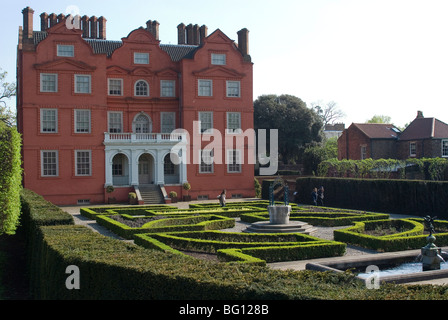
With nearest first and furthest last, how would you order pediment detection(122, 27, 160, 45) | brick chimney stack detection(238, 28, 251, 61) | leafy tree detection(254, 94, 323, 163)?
1. pediment detection(122, 27, 160, 45)
2. brick chimney stack detection(238, 28, 251, 61)
3. leafy tree detection(254, 94, 323, 163)

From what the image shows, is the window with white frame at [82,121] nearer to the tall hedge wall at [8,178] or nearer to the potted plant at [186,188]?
the potted plant at [186,188]

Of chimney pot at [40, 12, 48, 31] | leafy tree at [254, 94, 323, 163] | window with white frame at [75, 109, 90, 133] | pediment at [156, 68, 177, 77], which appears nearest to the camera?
window with white frame at [75, 109, 90, 133]

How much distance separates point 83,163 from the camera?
37.7m

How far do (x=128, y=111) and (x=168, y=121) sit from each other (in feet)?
10.8

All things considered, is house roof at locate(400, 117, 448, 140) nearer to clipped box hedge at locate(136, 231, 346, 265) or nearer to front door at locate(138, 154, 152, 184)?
front door at locate(138, 154, 152, 184)

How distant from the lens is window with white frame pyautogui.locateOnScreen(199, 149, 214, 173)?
40156 mm

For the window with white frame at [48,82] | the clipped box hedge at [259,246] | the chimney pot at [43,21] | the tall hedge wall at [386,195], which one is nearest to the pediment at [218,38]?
the window with white frame at [48,82]

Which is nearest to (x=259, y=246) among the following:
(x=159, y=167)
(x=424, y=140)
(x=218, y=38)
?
(x=159, y=167)

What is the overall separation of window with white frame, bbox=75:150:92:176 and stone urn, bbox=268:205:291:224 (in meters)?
20.2

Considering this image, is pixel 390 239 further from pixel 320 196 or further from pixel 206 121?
pixel 206 121

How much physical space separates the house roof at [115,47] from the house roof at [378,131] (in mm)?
19140

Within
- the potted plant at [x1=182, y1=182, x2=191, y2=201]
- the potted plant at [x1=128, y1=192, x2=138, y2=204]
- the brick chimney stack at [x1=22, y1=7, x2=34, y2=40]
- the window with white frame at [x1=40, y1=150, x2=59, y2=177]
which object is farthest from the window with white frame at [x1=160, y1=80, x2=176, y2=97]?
the brick chimney stack at [x1=22, y1=7, x2=34, y2=40]
